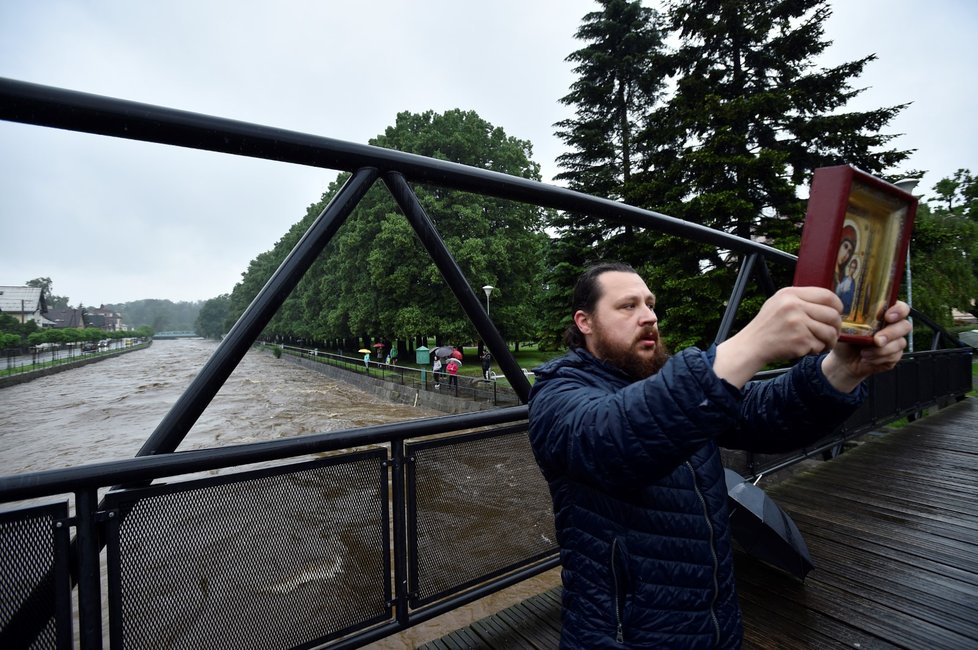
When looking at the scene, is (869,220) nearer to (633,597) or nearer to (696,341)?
(633,597)

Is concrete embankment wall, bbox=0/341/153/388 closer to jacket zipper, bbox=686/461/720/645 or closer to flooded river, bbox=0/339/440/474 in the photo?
flooded river, bbox=0/339/440/474

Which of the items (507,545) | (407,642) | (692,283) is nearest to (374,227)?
(692,283)

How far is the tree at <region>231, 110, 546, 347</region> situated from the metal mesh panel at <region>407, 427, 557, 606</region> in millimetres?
20809

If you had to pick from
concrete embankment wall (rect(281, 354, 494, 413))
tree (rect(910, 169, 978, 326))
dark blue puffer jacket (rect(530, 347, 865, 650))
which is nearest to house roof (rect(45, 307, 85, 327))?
concrete embankment wall (rect(281, 354, 494, 413))

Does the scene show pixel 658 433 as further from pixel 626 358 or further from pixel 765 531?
pixel 765 531

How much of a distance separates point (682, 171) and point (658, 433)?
15493 mm

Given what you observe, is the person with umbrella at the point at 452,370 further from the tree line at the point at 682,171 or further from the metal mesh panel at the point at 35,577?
the metal mesh panel at the point at 35,577

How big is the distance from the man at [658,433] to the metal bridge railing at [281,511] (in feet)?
1.67

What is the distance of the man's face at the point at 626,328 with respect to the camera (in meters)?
1.22

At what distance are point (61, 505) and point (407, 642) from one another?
4626 millimetres

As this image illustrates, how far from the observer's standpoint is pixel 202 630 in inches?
48.8

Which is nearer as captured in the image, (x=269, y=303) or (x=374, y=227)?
(x=269, y=303)

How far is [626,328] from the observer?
4.02 feet

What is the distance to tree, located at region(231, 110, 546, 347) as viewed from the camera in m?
24.4
